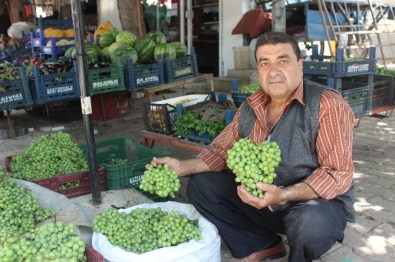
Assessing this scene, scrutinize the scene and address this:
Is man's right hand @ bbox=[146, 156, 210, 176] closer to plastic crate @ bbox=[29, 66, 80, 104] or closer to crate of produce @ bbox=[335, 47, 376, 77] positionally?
crate of produce @ bbox=[335, 47, 376, 77]

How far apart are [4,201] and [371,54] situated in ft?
13.0

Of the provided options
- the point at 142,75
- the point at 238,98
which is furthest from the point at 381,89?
the point at 142,75

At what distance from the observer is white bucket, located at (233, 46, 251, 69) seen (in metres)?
8.77

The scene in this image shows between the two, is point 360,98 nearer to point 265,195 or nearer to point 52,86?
point 265,195

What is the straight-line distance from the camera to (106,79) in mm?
6145

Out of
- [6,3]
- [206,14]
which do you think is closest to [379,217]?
[206,14]

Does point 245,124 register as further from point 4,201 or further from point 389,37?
point 389,37

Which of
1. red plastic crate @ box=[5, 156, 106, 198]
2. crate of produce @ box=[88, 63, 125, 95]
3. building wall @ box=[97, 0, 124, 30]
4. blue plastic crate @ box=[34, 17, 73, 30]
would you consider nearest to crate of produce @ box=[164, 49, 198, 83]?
crate of produce @ box=[88, 63, 125, 95]

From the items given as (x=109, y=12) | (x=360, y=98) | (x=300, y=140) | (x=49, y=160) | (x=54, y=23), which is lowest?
(x=49, y=160)

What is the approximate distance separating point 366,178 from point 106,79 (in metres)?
3.84

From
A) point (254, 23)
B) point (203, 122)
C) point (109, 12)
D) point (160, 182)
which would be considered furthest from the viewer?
point (109, 12)

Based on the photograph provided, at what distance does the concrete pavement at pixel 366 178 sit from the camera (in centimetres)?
310

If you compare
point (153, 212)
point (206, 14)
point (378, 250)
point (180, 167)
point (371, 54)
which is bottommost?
point (378, 250)

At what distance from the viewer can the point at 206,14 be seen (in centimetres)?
1069
